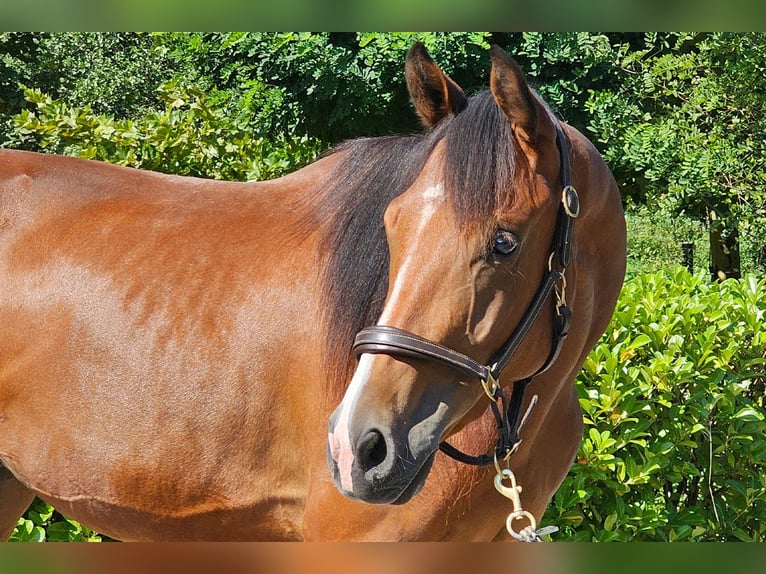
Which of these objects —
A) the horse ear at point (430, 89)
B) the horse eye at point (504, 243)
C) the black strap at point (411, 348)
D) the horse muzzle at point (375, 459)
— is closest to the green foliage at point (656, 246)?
the horse ear at point (430, 89)

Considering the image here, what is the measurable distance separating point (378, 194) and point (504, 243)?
544 mm

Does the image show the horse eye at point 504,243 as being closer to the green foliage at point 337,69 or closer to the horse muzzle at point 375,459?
the horse muzzle at point 375,459

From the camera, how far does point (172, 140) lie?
5.06 metres

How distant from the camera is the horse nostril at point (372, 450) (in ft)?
5.09

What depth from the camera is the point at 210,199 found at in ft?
8.64

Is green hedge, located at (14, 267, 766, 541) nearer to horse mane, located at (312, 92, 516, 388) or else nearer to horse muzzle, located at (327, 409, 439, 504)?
horse mane, located at (312, 92, 516, 388)

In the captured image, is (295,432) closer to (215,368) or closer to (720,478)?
(215,368)

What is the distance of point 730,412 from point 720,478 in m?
0.34

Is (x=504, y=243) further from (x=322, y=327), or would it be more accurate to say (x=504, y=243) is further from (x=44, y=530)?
(x=44, y=530)

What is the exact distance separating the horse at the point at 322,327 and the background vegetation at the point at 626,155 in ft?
3.17

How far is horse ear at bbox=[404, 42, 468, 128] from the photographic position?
194cm

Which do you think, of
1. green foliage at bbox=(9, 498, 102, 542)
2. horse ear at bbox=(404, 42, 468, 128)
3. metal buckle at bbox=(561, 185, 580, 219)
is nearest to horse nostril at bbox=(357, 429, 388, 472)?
metal buckle at bbox=(561, 185, 580, 219)

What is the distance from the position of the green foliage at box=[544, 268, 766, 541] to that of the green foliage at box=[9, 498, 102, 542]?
1.94 meters
